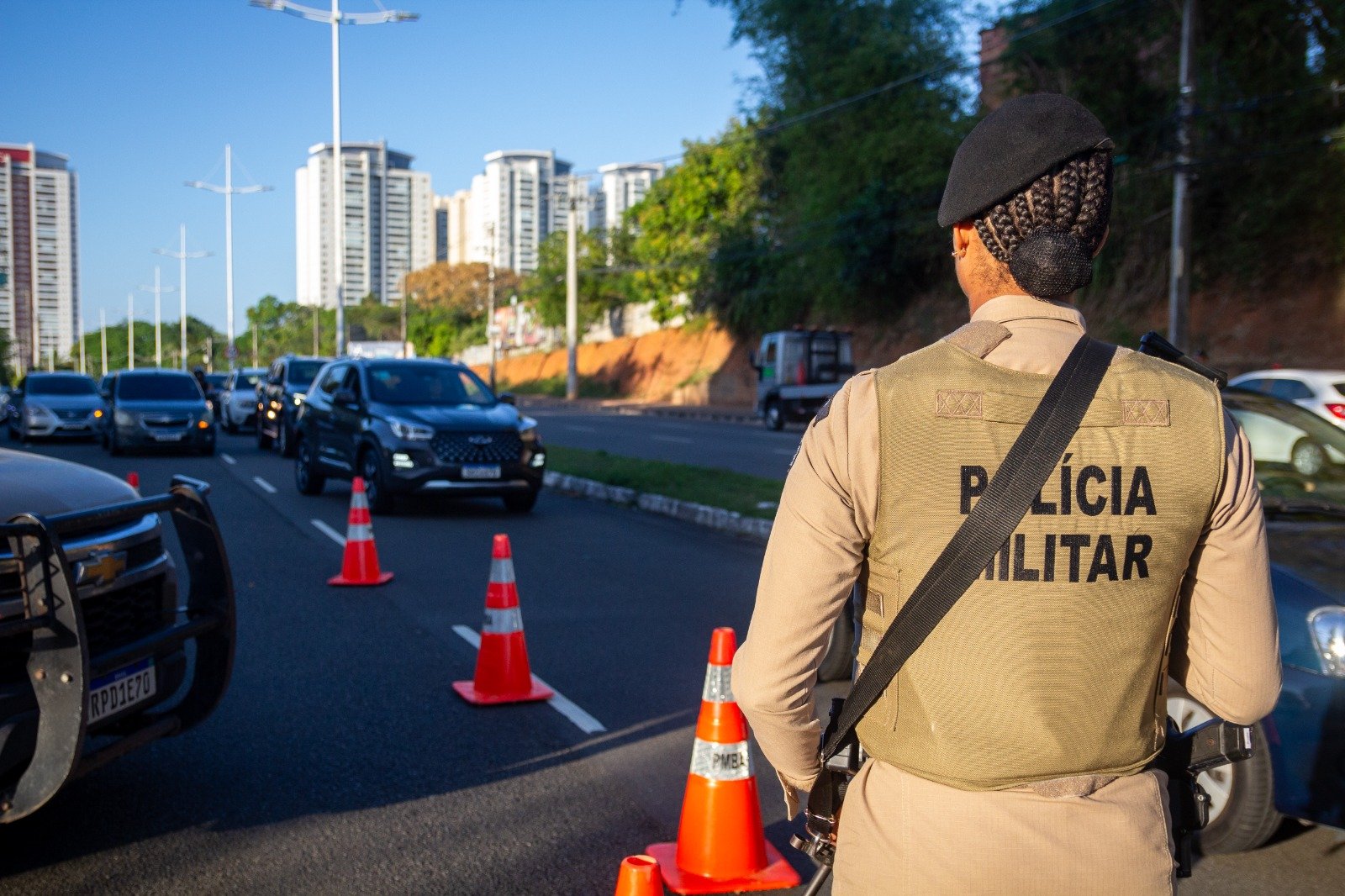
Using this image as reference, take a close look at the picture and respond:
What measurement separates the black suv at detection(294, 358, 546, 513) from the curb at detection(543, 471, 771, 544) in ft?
4.68

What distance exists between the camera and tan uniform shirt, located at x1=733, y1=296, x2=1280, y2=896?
171 centimetres

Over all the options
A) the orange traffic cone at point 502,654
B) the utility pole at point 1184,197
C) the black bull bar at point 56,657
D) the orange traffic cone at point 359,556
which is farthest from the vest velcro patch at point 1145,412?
the utility pole at point 1184,197

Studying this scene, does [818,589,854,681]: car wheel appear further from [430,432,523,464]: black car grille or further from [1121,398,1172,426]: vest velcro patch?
[430,432,523,464]: black car grille

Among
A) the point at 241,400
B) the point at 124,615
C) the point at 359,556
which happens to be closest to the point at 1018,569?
the point at 124,615

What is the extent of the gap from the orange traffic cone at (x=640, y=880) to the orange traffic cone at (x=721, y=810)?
1004mm

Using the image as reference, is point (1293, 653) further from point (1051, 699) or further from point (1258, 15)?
point (1258, 15)

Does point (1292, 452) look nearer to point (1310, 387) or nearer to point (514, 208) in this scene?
point (1310, 387)

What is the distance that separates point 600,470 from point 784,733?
15.3 metres

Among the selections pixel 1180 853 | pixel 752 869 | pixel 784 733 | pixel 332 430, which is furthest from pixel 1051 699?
pixel 332 430

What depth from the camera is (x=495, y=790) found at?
4.82 metres

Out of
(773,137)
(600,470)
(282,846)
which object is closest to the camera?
(282,846)

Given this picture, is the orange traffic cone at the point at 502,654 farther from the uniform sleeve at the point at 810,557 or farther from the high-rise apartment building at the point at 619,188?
the high-rise apartment building at the point at 619,188

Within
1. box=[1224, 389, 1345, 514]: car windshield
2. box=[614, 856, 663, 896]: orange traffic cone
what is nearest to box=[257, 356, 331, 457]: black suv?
box=[1224, 389, 1345, 514]: car windshield

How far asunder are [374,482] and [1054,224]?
496 inches
